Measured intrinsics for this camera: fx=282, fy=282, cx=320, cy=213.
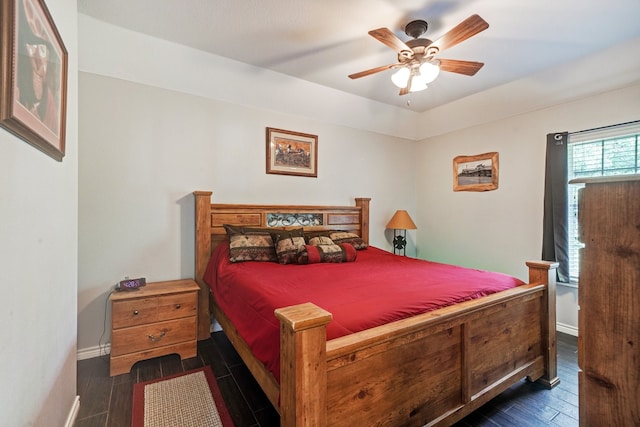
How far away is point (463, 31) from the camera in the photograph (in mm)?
1811

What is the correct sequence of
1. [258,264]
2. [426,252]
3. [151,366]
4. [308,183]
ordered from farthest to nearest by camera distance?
1. [426,252]
2. [308,183]
3. [258,264]
4. [151,366]

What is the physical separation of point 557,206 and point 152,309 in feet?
13.2

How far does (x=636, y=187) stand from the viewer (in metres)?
0.52

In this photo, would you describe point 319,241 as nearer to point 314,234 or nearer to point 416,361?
point 314,234

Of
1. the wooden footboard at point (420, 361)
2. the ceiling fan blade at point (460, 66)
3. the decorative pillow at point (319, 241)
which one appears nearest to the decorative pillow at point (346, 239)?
the decorative pillow at point (319, 241)

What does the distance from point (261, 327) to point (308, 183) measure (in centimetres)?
229

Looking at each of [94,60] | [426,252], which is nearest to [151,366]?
[94,60]

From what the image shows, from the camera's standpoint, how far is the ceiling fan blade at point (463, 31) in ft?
5.55

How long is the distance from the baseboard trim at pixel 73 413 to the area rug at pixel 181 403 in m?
0.29

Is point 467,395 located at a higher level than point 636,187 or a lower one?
lower

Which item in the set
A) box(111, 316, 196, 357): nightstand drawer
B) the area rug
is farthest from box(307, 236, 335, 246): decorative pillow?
the area rug

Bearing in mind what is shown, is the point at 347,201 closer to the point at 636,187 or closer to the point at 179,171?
the point at 179,171

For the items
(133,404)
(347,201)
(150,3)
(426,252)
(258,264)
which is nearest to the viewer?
(133,404)

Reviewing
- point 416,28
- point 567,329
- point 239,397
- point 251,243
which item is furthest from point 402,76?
point 567,329
